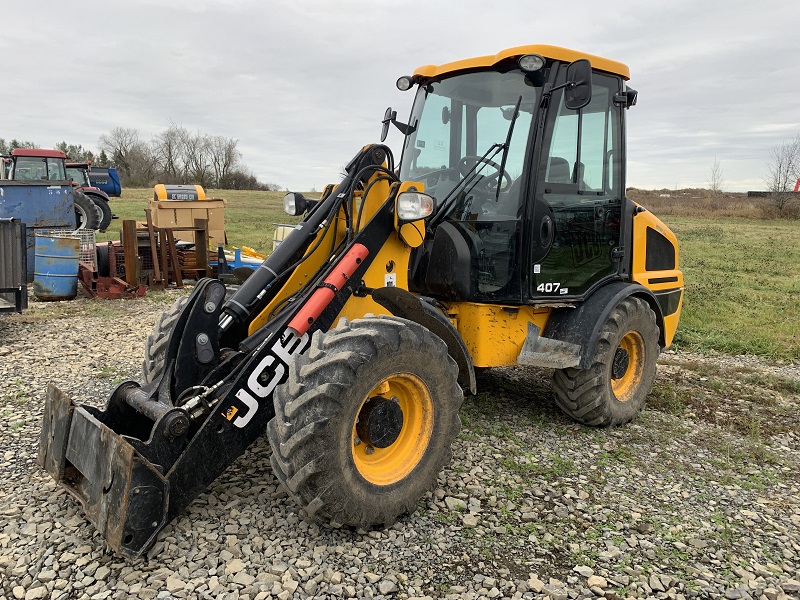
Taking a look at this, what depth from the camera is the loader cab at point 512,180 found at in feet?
14.5

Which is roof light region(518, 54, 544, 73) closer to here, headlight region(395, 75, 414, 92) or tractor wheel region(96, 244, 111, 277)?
headlight region(395, 75, 414, 92)

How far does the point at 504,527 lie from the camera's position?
11.6ft

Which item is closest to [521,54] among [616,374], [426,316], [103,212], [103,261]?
[426,316]

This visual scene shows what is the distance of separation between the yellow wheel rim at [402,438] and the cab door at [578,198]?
1.43m

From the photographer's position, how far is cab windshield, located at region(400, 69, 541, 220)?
14.6 ft

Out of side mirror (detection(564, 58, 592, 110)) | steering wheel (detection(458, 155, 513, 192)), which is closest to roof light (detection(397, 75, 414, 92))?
steering wheel (detection(458, 155, 513, 192))

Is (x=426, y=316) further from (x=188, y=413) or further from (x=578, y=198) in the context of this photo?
(x=578, y=198)

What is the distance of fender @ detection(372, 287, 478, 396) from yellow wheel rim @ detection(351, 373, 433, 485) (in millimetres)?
501

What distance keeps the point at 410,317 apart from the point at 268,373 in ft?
3.21

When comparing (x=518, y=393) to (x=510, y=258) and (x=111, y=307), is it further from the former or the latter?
(x=111, y=307)

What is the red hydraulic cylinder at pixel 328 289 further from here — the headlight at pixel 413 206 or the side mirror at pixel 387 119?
the side mirror at pixel 387 119

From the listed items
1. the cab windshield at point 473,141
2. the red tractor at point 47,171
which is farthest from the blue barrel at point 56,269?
the red tractor at point 47,171

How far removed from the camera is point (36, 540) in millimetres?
3193

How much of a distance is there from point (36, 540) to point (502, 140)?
368 cm
